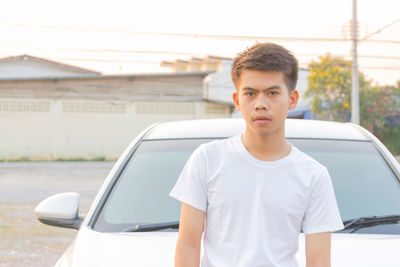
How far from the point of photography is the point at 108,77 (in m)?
29.5

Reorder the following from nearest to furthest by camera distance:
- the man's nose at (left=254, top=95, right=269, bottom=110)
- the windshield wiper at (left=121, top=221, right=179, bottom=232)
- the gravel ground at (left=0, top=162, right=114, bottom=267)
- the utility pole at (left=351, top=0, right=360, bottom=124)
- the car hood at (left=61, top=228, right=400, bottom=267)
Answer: the man's nose at (left=254, top=95, right=269, bottom=110)
the car hood at (left=61, top=228, right=400, bottom=267)
the windshield wiper at (left=121, top=221, right=179, bottom=232)
the gravel ground at (left=0, top=162, right=114, bottom=267)
the utility pole at (left=351, top=0, right=360, bottom=124)

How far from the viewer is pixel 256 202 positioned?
1691mm

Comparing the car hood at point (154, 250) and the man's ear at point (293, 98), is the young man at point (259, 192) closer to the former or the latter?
the man's ear at point (293, 98)

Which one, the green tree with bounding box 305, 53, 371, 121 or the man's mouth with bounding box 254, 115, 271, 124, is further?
the green tree with bounding box 305, 53, 371, 121

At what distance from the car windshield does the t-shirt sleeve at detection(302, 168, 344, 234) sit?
3.63ft

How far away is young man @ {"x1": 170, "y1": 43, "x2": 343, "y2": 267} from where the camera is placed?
1.69 m

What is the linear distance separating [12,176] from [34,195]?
248 inches

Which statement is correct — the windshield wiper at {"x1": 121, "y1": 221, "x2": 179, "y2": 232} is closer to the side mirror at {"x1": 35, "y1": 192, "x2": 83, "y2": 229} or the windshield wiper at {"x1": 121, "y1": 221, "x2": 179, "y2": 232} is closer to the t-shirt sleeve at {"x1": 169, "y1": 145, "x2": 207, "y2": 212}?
the side mirror at {"x1": 35, "y1": 192, "x2": 83, "y2": 229}

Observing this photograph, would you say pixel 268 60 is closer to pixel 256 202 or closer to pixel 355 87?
pixel 256 202

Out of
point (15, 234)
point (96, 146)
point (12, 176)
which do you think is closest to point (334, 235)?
point (15, 234)

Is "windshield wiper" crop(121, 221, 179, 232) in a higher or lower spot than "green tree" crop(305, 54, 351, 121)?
lower

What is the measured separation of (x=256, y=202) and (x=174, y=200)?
4.13 ft

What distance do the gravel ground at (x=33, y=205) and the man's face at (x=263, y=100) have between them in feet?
16.4

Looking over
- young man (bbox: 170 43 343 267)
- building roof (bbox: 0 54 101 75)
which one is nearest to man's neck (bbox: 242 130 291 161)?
young man (bbox: 170 43 343 267)
